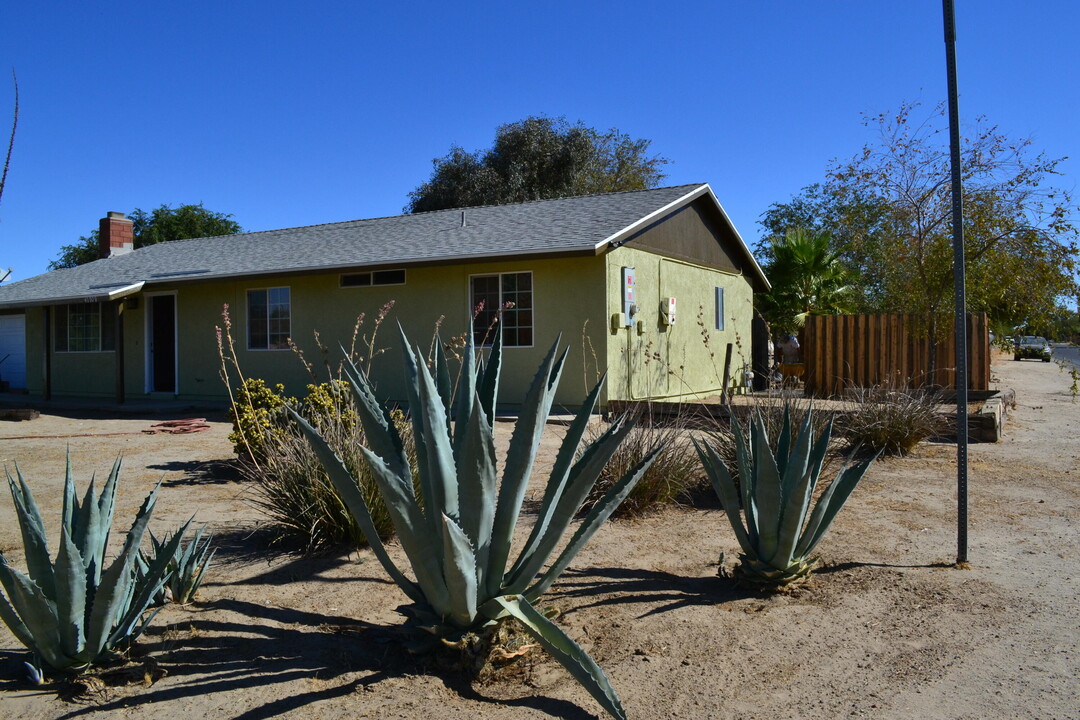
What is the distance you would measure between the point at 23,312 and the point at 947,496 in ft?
71.7

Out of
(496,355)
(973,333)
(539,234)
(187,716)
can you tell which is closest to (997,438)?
(973,333)

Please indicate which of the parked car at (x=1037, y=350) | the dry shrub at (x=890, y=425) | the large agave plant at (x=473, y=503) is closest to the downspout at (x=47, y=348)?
the dry shrub at (x=890, y=425)

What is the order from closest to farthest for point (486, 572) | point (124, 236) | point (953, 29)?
point (486, 572), point (953, 29), point (124, 236)

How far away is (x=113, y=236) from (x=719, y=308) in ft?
55.1

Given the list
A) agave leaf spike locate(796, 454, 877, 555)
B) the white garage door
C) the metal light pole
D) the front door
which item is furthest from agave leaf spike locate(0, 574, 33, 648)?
the white garage door

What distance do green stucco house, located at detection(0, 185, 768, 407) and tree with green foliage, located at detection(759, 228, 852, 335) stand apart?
8.65ft

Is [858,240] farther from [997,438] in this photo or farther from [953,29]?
[953,29]

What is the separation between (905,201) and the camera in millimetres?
11922

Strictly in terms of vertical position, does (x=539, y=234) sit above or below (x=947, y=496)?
above

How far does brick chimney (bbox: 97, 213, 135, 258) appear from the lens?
22.2m

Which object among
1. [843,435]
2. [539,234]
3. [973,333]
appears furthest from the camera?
[973,333]

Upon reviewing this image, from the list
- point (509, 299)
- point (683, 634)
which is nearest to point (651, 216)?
point (509, 299)

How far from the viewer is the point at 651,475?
616 centimetres

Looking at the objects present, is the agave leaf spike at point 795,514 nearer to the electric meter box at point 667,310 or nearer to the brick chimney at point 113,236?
the electric meter box at point 667,310
